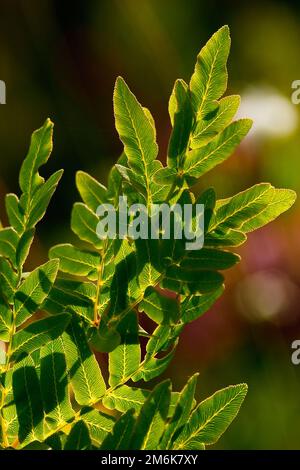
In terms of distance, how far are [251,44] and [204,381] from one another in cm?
73

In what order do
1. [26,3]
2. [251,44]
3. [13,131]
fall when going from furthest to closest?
1. [26,3]
2. [251,44]
3. [13,131]

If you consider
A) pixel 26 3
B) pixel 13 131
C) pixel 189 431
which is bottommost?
pixel 189 431

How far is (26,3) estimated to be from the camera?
153cm

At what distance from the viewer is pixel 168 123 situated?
1125mm

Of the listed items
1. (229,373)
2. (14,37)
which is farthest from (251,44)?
(229,373)

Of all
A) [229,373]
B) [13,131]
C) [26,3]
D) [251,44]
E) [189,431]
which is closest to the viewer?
[189,431]

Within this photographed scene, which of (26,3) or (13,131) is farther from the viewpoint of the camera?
(26,3)

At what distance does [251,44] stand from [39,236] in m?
0.61

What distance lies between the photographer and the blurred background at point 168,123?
970mm

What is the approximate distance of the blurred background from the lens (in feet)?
3.18

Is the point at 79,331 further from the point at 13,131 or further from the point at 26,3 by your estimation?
the point at 26,3

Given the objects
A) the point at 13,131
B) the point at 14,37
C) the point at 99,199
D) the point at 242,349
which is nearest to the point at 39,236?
the point at 13,131

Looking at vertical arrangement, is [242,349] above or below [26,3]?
below

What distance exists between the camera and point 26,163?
0.77 ft
